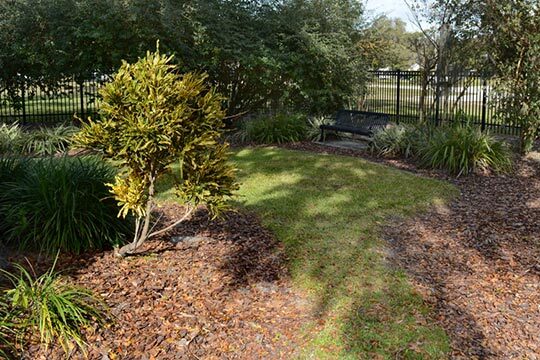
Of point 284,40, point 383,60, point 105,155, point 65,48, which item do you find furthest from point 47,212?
point 383,60

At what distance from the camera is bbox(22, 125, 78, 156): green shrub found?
34.0 ft

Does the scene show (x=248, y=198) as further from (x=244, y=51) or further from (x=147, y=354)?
(x=244, y=51)

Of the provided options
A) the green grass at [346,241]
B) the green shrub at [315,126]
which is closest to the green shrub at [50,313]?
the green grass at [346,241]

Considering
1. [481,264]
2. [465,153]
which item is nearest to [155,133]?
[481,264]

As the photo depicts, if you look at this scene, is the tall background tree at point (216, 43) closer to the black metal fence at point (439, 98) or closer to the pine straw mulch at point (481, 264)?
the black metal fence at point (439, 98)

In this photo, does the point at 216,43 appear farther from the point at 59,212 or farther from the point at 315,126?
the point at 59,212

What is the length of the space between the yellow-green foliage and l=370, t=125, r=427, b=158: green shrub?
636 cm

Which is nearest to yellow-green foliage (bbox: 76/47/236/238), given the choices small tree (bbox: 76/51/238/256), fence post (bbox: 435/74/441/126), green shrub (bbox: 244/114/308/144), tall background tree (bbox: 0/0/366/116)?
small tree (bbox: 76/51/238/256)

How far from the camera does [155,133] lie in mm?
4148

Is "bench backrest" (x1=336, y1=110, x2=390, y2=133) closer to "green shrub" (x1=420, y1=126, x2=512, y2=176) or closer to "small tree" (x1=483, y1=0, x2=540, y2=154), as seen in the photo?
"green shrub" (x1=420, y1=126, x2=512, y2=176)

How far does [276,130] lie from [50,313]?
8.77 metres

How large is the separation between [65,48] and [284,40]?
514cm

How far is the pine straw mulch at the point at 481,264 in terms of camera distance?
3988mm

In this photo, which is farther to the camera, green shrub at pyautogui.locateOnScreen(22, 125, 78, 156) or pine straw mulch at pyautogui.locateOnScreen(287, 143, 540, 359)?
green shrub at pyautogui.locateOnScreen(22, 125, 78, 156)
